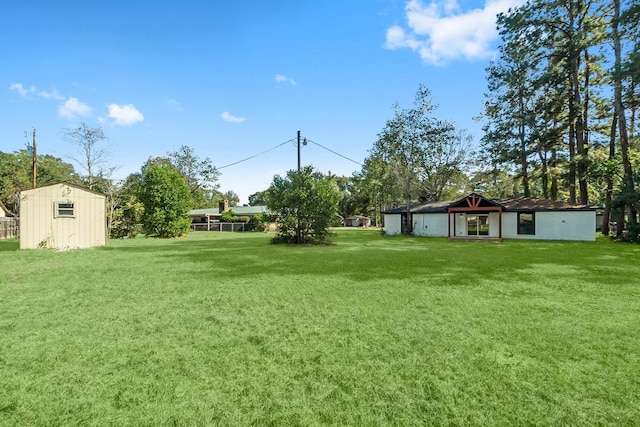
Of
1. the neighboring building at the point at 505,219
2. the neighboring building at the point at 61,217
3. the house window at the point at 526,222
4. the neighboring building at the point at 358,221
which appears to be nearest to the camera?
the neighboring building at the point at 61,217

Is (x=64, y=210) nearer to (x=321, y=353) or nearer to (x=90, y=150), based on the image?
(x=90, y=150)

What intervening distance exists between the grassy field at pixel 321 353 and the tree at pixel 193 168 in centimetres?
3615

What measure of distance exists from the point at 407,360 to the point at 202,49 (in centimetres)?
1618

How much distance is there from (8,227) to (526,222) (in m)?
33.2

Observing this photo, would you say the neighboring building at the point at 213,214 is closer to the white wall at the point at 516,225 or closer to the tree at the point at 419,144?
the tree at the point at 419,144

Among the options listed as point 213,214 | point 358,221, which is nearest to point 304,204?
point 213,214

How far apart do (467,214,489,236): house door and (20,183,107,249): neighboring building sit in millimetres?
20959

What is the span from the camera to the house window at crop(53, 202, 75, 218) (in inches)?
502

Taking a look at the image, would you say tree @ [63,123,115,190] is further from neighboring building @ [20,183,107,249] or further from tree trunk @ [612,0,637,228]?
tree trunk @ [612,0,637,228]

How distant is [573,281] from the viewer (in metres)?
6.09

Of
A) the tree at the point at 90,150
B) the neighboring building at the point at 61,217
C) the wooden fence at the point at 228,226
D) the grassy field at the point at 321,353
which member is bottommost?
the grassy field at the point at 321,353

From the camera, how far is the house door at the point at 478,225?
66.7 ft

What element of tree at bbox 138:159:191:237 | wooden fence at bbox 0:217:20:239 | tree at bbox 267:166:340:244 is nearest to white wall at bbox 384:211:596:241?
tree at bbox 267:166:340:244

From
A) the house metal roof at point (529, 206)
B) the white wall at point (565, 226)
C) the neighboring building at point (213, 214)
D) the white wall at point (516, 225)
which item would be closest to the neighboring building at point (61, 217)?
the white wall at point (516, 225)
